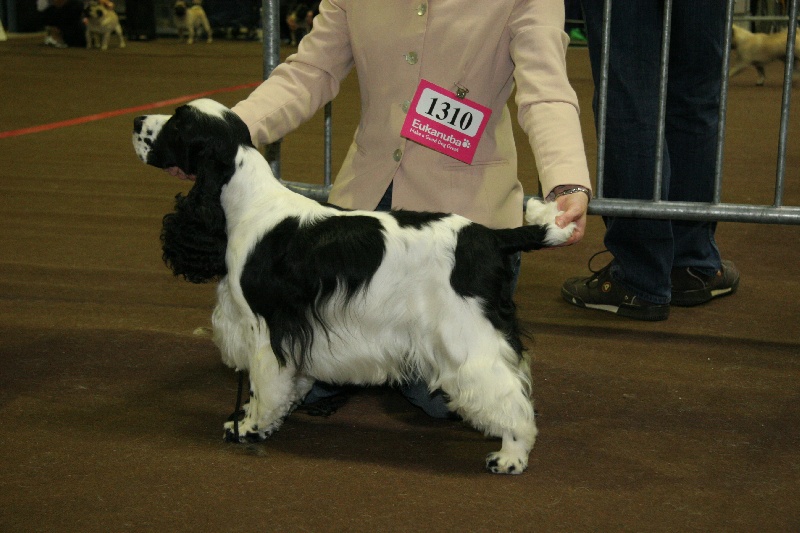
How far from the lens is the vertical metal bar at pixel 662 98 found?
3.08 meters

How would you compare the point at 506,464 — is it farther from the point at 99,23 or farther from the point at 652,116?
the point at 99,23

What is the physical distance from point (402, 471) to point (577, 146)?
80 cm

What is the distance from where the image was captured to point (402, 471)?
7.30 feet

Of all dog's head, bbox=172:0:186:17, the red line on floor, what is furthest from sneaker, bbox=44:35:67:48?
the red line on floor

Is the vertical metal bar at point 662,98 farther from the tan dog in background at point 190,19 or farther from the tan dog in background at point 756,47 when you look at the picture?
the tan dog in background at point 190,19

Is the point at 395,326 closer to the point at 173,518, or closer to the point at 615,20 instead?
the point at 173,518

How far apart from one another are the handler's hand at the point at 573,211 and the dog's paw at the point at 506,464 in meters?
0.47

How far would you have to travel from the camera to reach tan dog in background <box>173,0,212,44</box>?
17.1 meters

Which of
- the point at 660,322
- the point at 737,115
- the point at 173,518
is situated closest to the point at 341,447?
the point at 173,518

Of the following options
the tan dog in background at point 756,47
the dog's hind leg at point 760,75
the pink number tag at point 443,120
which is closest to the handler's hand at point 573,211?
the pink number tag at point 443,120

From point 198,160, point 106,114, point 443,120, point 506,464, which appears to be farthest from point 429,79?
point 106,114

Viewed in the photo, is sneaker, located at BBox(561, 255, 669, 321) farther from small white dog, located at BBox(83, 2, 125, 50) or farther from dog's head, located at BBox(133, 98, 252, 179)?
small white dog, located at BBox(83, 2, 125, 50)

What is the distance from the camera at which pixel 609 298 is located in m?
3.43

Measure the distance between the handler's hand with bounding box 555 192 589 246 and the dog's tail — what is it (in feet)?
0.04
